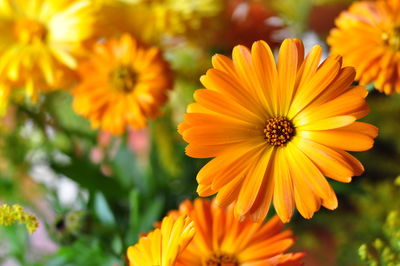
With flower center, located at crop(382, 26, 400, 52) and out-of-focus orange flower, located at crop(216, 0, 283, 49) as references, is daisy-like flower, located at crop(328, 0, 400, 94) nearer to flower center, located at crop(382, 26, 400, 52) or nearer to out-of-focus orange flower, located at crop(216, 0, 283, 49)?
flower center, located at crop(382, 26, 400, 52)

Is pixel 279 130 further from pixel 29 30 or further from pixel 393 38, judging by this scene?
pixel 29 30

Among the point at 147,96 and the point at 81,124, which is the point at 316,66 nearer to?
the point at 147,96

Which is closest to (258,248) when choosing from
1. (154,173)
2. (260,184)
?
(260,184)

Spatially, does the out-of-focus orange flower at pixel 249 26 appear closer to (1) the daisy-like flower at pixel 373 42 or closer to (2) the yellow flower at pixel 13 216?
(1) the daisy-like flower at pixel 373 42

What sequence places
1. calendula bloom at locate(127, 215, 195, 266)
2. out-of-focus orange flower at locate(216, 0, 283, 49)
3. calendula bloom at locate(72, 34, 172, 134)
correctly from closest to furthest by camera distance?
calendula bloom at locate(127, 215, 195, 266) < calendula bloom at locate(72, 34, 172, 134) < out-of-focus orange flower at locate(216, 0, 283, 49)

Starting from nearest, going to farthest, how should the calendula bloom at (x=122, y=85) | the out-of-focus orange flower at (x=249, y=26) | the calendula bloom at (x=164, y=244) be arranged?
1. the calendula bloom at (x=164, y=244)
2. the calendula bloom at (x=122, y=85)
3. the out-of-focus orange flower at (x=249, y=26)

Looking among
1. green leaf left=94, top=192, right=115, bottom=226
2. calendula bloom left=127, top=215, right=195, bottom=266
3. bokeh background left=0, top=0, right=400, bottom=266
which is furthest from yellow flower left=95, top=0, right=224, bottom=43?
calendula bloom left=127, top=215, right=195, bottom=266

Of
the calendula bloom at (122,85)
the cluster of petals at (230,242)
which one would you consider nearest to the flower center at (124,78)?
the calendula bloom at (122,85)
